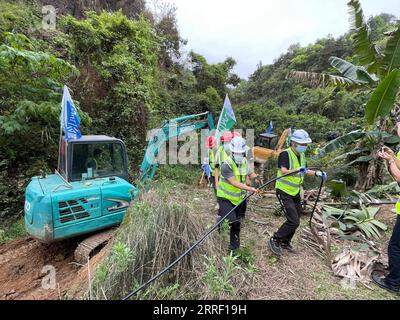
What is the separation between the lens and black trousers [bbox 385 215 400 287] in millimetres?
2883

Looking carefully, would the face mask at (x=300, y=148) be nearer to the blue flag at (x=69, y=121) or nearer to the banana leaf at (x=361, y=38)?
the blue flag at (x=69, y=121)

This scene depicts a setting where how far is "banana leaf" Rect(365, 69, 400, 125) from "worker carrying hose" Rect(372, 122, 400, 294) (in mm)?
1915

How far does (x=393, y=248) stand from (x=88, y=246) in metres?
4.02

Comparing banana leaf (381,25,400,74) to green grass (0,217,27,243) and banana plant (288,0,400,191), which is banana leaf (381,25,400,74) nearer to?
banana plant (288,0,400,191)

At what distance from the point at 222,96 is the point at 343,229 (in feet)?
47.8

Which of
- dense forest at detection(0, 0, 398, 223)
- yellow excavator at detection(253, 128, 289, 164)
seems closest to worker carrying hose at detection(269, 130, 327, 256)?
dense forest at detection(0, 0, 398, 223)

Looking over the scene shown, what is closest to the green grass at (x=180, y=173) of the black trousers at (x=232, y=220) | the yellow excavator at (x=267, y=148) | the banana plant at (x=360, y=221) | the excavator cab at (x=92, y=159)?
the yellow excavator at (x=267, y=148)

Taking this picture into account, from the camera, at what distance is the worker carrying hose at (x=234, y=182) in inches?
134

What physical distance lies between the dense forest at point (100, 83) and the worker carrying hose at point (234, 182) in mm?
4164

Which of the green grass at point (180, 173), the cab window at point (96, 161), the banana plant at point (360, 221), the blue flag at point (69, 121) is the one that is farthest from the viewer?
the green grass at point (180, 173)

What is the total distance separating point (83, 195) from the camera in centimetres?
382

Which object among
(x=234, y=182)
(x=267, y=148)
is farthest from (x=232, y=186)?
(x=267, y=148)
